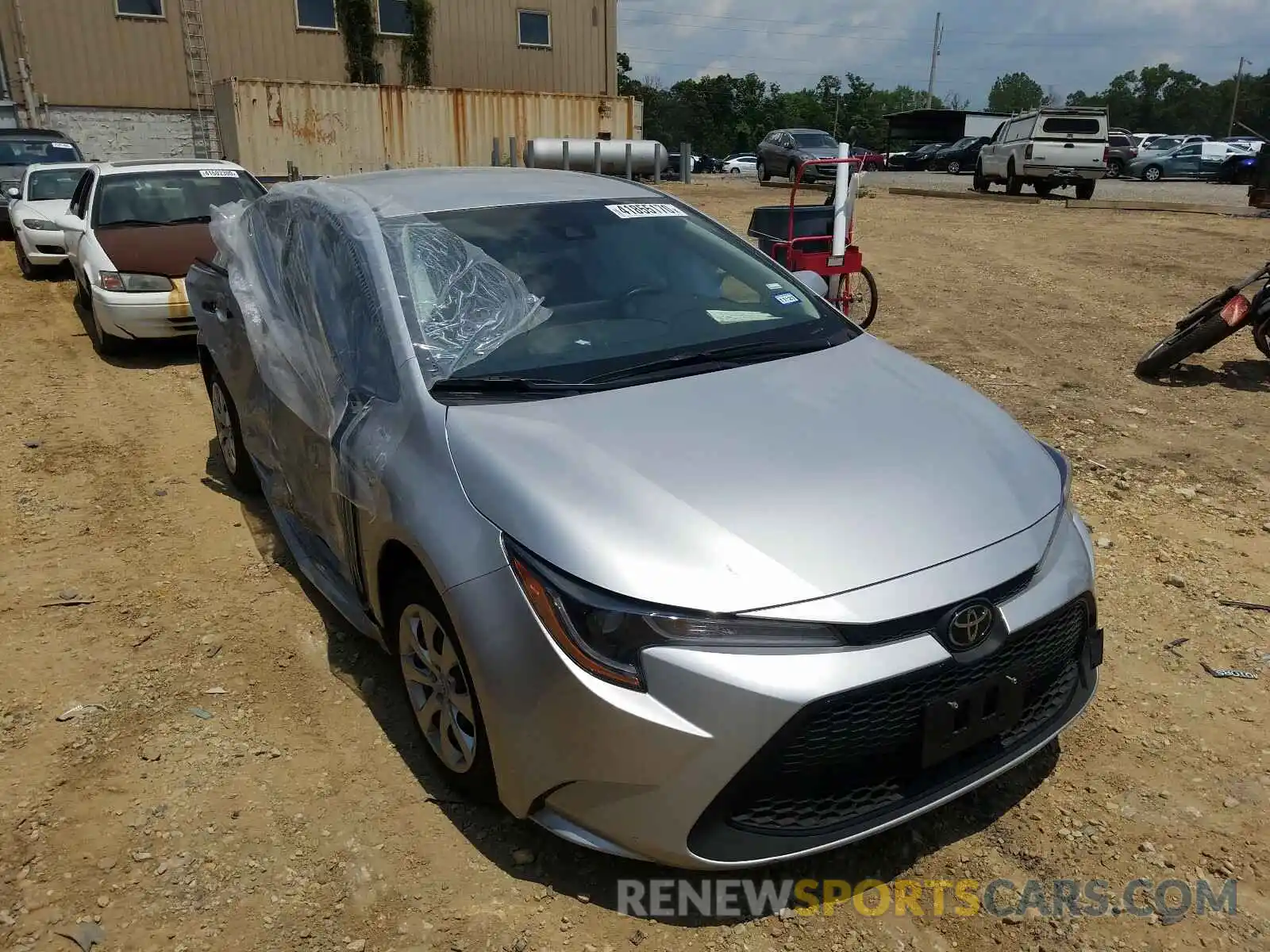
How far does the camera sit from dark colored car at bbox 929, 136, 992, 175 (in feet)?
115

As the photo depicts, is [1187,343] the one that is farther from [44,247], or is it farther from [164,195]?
[44,247]

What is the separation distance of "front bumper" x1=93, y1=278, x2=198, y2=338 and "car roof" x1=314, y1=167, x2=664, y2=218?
4.28 meters

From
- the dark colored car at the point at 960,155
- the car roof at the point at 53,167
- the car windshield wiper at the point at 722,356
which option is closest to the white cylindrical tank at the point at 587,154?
the car roof at the point at 53,167

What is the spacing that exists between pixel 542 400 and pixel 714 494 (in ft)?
2.17

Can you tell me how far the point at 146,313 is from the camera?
7566 mm

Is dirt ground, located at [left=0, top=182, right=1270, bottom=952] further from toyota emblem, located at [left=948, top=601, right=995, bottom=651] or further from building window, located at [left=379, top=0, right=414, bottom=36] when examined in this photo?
building window, located at [left=379, top=0, right=414, bottom=36]

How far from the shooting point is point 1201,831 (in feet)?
8.43

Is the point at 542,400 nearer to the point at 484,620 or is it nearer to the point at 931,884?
the point at 484,620

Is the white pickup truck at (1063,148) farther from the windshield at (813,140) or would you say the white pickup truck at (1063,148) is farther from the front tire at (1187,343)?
the front tire at (1187,343)

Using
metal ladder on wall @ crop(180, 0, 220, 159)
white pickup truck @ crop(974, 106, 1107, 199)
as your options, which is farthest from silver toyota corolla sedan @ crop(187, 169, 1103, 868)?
metal ladder on wall @ crop(180, 0, 220, 159)

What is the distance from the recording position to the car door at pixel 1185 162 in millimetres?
29875

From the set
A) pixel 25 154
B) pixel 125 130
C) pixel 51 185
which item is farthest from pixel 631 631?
pixel 125 130

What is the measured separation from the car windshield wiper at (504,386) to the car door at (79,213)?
7.14m

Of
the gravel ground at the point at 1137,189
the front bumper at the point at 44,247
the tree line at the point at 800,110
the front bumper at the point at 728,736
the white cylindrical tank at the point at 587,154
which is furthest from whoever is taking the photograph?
the tree line at the point at 800,110
